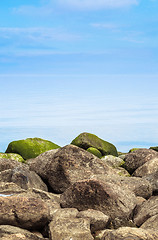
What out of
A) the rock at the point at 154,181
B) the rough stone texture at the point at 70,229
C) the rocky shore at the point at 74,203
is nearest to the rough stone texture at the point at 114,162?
the rocky shore at the point at 74,203

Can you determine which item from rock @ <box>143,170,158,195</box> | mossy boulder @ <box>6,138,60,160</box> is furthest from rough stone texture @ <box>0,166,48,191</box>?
mossy boulder @ <box>6,138,60,160</box>

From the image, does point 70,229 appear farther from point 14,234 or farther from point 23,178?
point 23,178

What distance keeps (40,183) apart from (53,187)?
1.81ft

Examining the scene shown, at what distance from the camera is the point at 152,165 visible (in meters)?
16.3

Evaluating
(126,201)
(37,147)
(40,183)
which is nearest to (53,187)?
(40,183)

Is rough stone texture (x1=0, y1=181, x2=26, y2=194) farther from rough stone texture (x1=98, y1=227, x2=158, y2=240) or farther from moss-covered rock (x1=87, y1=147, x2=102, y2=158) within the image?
moss-covered rock (x1=87, y1=147, x2=102, y2=158)

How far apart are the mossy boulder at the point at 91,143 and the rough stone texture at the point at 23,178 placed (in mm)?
14647

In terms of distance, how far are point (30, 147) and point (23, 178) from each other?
1536cm

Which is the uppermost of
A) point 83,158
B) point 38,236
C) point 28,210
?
point 83,158

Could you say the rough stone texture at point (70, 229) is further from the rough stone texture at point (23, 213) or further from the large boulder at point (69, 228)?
the rough stone texture at point (23, 213)

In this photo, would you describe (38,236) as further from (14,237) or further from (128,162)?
(128,162)

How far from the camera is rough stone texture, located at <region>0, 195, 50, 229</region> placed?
8.92m

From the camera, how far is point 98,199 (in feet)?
33.0

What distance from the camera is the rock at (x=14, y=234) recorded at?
7.89 meters
